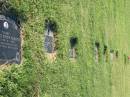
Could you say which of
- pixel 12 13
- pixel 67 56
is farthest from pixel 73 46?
pixel 12 13

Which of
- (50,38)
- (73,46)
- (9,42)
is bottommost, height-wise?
(73,46)

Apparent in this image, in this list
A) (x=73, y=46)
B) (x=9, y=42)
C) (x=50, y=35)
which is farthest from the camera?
(x=73, y=46)

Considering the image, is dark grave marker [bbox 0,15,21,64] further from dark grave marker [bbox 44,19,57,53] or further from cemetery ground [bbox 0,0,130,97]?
dark grave marker [bbox 44,19,57,53]

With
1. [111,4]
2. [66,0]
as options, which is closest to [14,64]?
[66,0]

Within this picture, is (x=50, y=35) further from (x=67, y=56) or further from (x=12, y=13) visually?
(x=12, y=13)

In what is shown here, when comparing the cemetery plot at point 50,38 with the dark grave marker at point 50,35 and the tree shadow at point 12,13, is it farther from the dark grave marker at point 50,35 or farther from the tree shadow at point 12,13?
the tree shadow at point 12,13

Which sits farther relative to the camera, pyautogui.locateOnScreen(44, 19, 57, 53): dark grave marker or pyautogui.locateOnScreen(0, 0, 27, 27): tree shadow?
pyautogui.locateOnScreen(44, 19, 57, 53): dark grave marker

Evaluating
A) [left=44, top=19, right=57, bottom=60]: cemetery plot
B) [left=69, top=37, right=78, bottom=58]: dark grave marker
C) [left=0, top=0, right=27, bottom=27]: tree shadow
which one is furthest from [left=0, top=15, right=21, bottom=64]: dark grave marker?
[left=69, top=37, right=78, bottom=58]: dark grave marker
